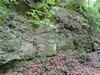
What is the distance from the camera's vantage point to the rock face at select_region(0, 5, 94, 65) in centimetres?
443

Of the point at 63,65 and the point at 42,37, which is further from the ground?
the point at 42,37

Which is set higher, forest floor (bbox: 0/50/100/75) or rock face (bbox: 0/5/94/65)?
rock face (bbox: 0/5/94/65)

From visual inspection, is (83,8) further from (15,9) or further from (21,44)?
(21,44)

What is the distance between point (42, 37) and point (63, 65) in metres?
1.29

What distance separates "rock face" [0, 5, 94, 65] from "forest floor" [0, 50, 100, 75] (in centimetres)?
28

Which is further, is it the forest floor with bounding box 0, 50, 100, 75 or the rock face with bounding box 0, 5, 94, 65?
the forest floor with bounding box 0, 50, 100, 75

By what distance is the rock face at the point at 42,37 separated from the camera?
174 inches

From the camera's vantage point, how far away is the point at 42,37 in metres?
5.58

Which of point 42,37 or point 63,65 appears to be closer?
point 63,65

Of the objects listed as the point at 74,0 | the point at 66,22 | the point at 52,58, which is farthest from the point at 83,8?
the point at 52,58

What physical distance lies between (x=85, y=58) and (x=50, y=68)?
2.08m

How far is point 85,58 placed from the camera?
6.32m

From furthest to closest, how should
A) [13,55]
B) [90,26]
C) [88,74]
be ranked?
[90,26]
[88,74]
[13,55]

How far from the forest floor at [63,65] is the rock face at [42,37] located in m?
0.28
